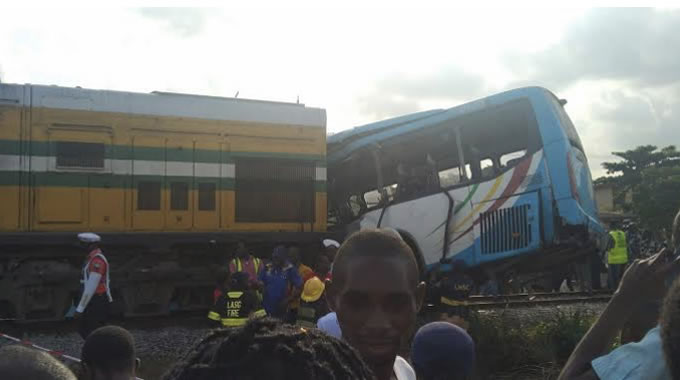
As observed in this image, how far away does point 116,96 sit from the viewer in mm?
11164

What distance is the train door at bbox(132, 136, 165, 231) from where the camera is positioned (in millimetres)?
11117

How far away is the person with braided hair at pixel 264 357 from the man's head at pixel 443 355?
1.52 meters

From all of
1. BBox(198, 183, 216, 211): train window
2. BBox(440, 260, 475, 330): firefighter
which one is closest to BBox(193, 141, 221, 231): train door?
BBox(198, 183, 216, 211): train window

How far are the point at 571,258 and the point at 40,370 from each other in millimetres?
10381

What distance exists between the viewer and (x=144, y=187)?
1120cm

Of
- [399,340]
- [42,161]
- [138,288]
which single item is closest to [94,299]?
[138,288]

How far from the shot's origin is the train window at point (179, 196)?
1141 centimetres

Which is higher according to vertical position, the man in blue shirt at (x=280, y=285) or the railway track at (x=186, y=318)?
the man in blue shirt at (x=280, y=285)

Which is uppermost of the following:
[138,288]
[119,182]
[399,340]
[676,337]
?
[119,182]

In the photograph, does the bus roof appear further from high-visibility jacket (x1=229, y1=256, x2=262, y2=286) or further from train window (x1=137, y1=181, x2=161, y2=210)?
high-visibility jacket (x1=229, y1=256, x2=262, y2=286)

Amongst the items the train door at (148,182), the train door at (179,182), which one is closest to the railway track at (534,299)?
the train door at (179,182)

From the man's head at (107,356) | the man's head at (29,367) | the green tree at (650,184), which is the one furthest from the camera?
the green tree at (650,184)

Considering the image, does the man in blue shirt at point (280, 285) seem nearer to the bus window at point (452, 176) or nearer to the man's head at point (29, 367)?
the bus window at point (452, 176)

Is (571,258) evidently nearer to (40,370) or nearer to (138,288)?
(138,288)
